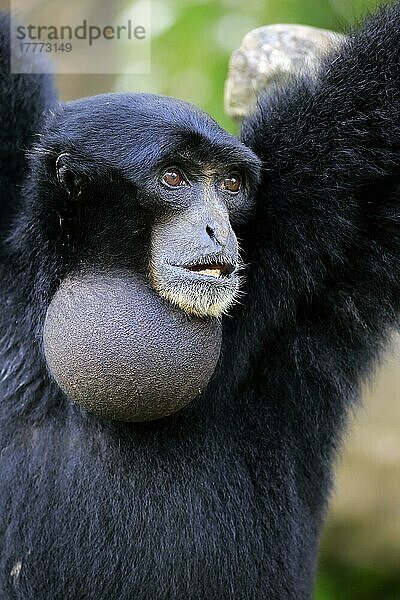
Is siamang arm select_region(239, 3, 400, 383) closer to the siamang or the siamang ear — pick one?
the siamang

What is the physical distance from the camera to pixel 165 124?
448 centimetres

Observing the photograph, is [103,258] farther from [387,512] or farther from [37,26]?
[387,512]

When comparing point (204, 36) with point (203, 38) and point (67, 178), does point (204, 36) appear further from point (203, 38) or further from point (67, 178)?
point (67, 178)

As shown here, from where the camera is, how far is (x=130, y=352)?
14.5 feet

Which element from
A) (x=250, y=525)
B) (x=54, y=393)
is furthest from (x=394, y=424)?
(x=54, y=393)

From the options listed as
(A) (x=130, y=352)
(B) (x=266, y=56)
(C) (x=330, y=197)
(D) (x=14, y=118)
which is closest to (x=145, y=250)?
(A) (x=130, y=352)

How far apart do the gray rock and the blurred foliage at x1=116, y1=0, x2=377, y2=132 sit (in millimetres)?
4890

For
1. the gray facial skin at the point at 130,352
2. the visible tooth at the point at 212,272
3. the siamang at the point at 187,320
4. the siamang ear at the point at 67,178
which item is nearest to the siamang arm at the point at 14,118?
the siamang at the point at 187,320

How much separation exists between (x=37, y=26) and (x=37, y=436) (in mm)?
5545

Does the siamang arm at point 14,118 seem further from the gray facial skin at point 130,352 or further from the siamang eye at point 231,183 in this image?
the siamang eye at point 231,183

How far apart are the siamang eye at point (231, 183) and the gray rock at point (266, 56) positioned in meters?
1.83

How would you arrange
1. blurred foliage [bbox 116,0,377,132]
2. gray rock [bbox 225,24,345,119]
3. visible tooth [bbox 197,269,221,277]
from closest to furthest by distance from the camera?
visible tooth [bbox 197,269,221,277] < gray rock [bbox 225,24,345,119] < blurred foliage [bbox 116,0,377,132]

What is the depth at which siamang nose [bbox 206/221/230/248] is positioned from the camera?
4.33 metres

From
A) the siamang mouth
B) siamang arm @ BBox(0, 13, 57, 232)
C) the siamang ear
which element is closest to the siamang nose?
the siamang mouth
